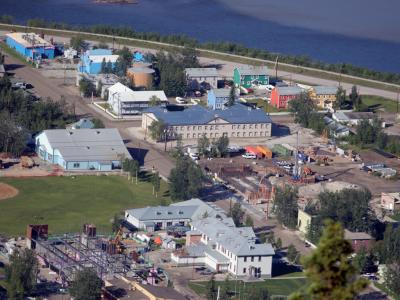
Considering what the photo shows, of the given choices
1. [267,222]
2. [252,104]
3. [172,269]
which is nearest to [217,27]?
[252,104]

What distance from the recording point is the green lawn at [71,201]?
13.6m

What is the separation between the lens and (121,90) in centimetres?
2039

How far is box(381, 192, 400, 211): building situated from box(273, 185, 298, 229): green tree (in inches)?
74.7

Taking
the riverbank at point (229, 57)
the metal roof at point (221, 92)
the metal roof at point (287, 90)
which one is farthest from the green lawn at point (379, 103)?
the metal roof at point (221, 92)

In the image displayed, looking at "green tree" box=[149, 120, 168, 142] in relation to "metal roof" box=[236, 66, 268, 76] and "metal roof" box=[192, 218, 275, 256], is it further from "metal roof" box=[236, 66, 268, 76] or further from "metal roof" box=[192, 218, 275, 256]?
"metal roof" box=[236, 66, 268, 76]

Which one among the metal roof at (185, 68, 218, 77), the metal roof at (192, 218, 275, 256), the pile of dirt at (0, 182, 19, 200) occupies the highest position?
the metal roof at (185, 68, 218, 77)

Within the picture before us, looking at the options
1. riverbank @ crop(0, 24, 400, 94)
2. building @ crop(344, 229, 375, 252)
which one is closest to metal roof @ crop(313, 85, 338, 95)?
riverbank @ crop(0, 24, 400, 94)

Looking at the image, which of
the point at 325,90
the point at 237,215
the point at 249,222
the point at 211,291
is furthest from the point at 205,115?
the point at 211,291

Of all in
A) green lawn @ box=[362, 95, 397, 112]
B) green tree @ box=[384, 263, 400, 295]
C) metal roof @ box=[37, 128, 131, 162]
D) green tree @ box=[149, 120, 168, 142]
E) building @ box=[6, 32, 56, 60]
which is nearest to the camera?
green tree @ box=[384, 263, 400, 295]

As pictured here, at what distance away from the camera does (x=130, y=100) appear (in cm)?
1986

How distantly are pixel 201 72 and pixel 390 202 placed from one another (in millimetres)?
8474

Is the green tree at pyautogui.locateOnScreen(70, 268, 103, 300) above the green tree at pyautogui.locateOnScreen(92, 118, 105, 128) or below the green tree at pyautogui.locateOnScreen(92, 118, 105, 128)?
below

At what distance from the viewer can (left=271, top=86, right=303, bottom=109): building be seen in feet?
70.1

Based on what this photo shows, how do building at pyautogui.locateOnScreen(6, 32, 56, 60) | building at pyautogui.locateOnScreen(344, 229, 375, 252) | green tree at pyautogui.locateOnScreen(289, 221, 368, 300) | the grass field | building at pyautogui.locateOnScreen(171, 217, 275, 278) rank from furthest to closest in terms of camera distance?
1. building at pyautogui.locateOnScreen(6, 32, 56, 60)
2. building at pyautogui.locateOnScreen(344, 229, 375, 252)
3. building at pyautogui.locateOnScreen(171, 217, 275, 278)
4. the grass field
5. green tree at pyautogui.locateOnScreen(289, 221, 368, 300)
